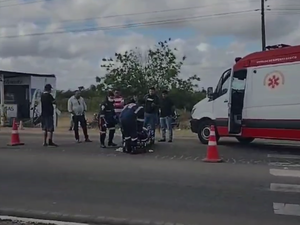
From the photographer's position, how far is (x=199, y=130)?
16.8 m

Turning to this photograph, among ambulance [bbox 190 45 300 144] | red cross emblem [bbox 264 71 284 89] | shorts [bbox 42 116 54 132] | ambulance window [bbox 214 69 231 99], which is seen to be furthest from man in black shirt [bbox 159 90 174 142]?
red cross emblem [bbox 264 71 284 89]

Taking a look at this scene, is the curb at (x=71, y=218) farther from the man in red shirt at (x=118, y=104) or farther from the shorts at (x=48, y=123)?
the man in red shirt at (x=118, y=104)

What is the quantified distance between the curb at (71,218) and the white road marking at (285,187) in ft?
9.59

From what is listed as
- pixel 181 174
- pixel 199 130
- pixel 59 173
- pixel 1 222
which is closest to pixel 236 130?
pixel 199 130

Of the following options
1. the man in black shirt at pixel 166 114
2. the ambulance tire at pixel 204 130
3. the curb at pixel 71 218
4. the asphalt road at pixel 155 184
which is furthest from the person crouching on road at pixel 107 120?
the curb at pixel 71 218

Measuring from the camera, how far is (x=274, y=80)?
564 inches

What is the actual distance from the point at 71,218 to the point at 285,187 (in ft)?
13.1

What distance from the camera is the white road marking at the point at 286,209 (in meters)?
7.28

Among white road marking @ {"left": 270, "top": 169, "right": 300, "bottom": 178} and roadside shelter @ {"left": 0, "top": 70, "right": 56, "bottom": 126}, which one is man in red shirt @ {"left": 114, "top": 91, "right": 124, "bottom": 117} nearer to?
white road marking @ {"left": 270, "top": 169, "right": 300, "bottom": 178}

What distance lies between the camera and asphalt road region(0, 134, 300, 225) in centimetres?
734

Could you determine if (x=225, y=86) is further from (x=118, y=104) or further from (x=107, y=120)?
(x=107, y=120)

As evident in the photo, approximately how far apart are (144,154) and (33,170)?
11.7 feet

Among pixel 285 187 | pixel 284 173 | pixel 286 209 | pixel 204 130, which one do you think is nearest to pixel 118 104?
pixel 204 130

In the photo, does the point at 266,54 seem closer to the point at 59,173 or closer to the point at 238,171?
the point at 238,171
